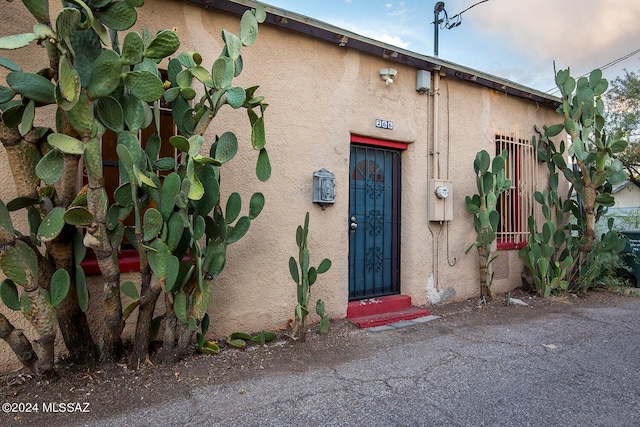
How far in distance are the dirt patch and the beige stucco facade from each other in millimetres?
443

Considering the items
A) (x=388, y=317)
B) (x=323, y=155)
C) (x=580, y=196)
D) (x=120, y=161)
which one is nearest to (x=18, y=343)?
(x=120, y=161)

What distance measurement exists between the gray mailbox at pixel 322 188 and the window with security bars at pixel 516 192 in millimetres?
3515

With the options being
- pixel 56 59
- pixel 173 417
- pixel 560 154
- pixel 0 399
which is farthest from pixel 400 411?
pixel 560 154

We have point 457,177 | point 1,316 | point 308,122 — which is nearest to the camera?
point 1,316

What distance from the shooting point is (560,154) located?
7.39m

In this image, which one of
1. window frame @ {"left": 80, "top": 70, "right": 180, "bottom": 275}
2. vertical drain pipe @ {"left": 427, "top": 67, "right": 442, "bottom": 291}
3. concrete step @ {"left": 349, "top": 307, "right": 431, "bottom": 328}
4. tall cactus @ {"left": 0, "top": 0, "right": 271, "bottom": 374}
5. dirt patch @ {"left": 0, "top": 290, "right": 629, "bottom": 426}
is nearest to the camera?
tall cactus @ {"left": 0, "top": 0, "right": 271, "bottom": 374}

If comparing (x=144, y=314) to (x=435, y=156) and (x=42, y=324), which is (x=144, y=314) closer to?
(x=42, y=324)

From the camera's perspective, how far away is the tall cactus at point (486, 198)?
6.16 metres

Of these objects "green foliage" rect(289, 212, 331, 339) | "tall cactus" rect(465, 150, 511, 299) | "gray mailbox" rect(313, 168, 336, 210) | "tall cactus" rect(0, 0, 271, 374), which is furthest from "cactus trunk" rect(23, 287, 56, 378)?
"tall cactus" rect(465, 150, 511, 299)

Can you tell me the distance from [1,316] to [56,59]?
1913 millimetres

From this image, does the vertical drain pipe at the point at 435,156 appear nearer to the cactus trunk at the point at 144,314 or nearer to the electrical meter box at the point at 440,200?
the electrical meter box at the point at 440,200

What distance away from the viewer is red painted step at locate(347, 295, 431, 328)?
5.39m

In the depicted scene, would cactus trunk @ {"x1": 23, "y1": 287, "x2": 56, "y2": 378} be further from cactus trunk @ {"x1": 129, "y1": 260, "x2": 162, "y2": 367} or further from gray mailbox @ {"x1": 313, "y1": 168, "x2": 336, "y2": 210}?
gray mailbox @ {"x1": 313, "y1": 168, "x2": 336, "y2": 210}

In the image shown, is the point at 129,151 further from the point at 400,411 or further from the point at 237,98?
the point at 400,411
